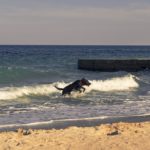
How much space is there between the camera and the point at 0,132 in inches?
429

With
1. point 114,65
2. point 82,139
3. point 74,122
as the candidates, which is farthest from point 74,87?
point 114,65

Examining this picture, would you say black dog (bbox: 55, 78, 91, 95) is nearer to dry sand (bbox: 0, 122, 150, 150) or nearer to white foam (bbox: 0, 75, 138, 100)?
white foam (bbox: 0, 75, 138, 100)

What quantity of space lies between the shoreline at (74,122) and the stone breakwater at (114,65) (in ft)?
95.2

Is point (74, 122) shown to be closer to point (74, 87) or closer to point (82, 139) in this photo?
point (82, 139)

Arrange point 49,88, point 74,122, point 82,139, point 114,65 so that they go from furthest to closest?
point 114,65 → point 49,88 → point 74,122 → point 82,139

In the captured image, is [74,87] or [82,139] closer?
[82,139]

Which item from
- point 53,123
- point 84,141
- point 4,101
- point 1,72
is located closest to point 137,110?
point 53,123

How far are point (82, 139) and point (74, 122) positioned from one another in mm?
2949

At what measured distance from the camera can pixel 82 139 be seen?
961 centimetres

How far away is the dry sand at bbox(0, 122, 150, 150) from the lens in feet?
29.2

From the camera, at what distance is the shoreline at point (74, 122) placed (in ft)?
38.3

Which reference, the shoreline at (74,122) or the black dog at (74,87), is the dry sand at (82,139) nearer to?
the shoreline at (74,122)

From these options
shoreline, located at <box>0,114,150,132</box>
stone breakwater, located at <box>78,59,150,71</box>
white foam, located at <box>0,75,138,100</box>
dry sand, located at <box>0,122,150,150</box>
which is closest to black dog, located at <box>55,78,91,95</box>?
white foam, located at <box>0,75,138,100</box>

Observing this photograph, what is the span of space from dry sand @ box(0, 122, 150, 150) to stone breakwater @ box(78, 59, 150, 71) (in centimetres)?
3203
